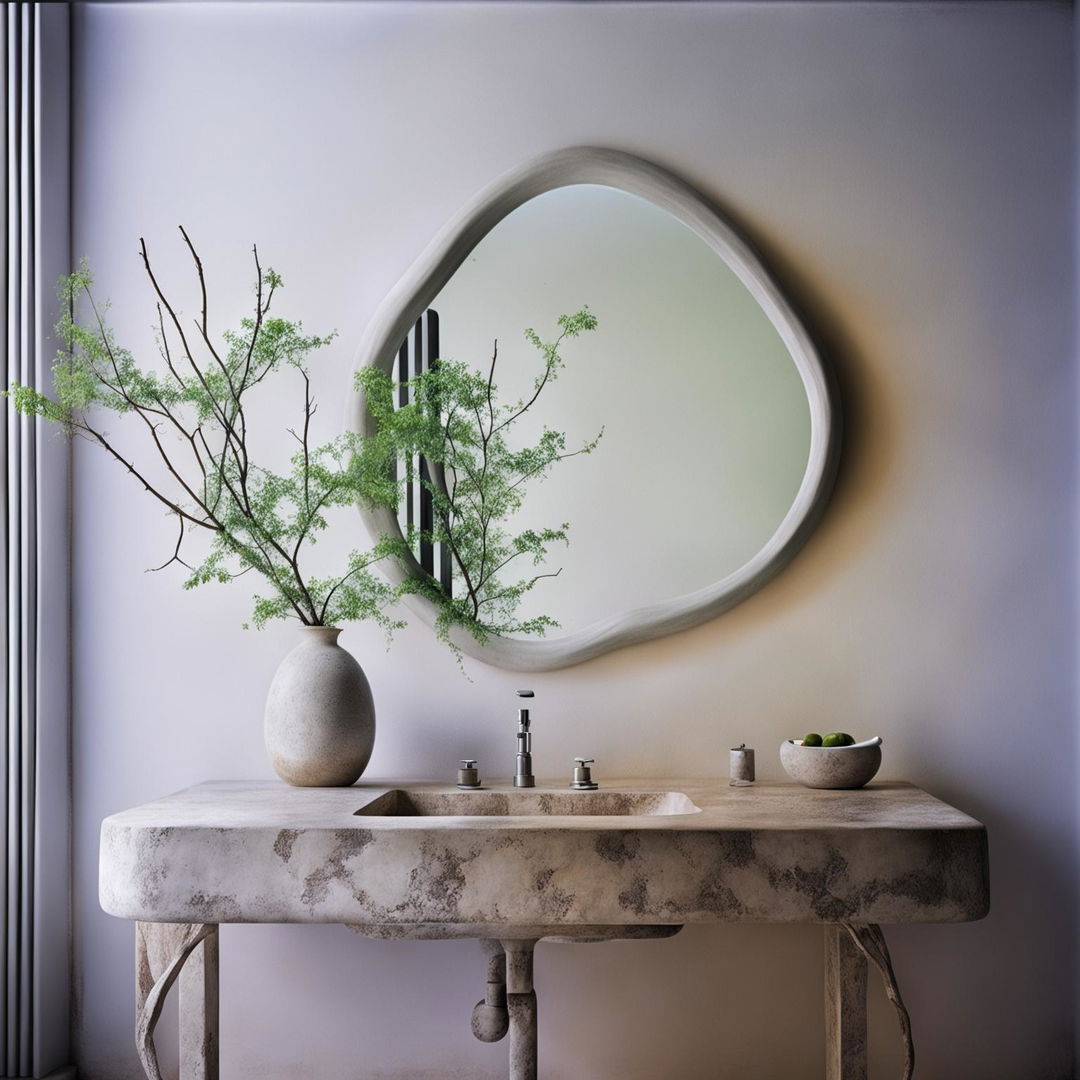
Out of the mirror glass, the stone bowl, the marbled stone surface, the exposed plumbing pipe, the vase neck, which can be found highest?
the mirror glass

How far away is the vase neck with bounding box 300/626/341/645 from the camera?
6.85 ft

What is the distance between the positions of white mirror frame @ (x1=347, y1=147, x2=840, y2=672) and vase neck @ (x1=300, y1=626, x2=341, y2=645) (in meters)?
0.19

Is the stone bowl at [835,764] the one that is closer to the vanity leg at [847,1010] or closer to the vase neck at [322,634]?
the vanity leg at [847,1010]

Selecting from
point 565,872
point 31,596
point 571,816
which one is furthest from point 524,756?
point 31,596

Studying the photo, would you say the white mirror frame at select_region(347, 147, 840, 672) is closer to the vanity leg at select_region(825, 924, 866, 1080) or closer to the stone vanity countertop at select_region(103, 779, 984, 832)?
the stone vanity countertop at select_region(103, 779, 984, 832)

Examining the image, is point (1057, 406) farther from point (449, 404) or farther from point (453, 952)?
point (453, 952)

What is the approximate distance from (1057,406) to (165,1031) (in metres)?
2.16

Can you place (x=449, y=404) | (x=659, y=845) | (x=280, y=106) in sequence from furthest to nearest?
(x=280, y=106) → (x=449, y=404) → (x=659, y=845)

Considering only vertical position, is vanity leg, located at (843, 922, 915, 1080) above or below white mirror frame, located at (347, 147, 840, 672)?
below

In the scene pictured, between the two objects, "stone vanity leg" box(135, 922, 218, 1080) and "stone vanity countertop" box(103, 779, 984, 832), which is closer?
"stone vanity countertop" box(103, 779, 984, 832)

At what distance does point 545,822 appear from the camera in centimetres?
169

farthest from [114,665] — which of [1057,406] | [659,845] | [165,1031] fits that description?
[1057,406]

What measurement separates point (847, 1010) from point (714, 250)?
4.68 ft

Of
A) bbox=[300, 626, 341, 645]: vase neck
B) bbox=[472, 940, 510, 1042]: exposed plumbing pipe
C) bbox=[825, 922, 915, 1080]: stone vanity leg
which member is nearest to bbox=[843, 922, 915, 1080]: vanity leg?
bbox=[825, 922, 915, 1080]: stone vanity leg
